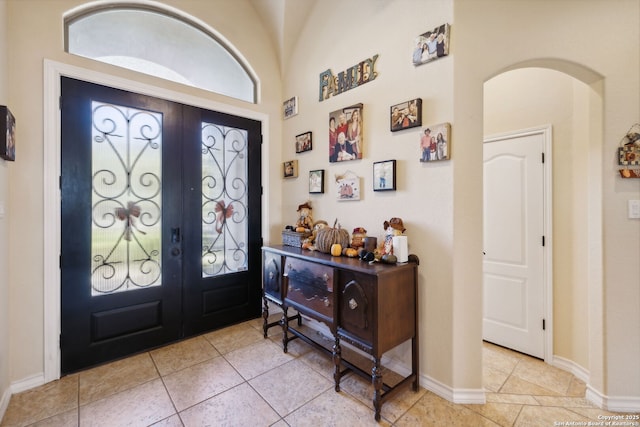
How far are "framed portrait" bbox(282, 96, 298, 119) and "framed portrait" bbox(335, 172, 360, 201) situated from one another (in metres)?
1.11

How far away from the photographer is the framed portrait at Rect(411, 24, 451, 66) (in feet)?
5.84

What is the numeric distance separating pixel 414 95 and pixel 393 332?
1694 mm

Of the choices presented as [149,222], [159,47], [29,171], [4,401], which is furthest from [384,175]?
[4,401]

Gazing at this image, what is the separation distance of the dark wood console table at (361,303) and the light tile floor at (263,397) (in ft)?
0.55

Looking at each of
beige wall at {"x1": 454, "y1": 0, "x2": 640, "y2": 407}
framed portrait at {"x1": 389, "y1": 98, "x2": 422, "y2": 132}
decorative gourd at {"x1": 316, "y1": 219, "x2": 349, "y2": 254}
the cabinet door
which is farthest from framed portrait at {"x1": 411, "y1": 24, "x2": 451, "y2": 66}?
the cabinet door

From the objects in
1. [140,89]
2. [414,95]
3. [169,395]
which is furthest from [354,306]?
[140,89]

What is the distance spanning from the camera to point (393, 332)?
1745 mm

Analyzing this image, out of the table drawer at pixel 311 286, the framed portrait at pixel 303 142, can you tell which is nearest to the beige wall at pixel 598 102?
the table drawer at pixel 311 286

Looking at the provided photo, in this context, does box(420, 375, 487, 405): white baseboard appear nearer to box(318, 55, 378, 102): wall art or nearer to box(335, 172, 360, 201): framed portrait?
box(335, 172, 360, 201): framed portrait

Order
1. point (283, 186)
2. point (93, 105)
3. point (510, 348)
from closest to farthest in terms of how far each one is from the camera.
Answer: point (93, 105) → point (510, 348) → point (283, 186)

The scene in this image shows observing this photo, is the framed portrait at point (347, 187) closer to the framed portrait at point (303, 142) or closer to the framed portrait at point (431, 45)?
the framed portrait at point (303, 142)

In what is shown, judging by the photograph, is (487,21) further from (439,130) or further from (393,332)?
(393,332)

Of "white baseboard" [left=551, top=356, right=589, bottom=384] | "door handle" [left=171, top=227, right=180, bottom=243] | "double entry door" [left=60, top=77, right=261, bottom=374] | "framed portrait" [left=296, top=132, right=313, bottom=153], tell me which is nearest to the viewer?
"white baseboard" [left=551, top=356, right=589, bottom=384]

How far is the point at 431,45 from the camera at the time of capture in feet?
6.06
